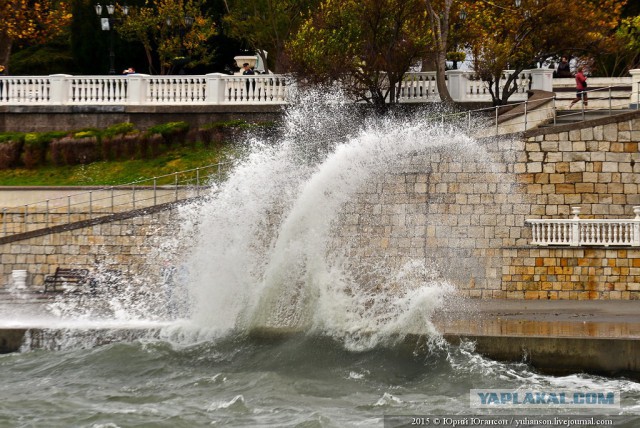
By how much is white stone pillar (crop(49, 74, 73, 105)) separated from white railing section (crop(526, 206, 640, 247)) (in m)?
11.2

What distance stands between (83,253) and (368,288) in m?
6.12

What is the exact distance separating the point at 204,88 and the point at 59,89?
10.7ft

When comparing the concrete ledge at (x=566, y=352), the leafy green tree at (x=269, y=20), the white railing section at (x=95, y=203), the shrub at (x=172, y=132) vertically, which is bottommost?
the concrete ledge at (x=566, y=352)

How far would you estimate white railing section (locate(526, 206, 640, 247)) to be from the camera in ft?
69.7

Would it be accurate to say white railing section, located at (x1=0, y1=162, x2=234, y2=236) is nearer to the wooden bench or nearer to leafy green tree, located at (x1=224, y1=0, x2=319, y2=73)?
the wooden bench

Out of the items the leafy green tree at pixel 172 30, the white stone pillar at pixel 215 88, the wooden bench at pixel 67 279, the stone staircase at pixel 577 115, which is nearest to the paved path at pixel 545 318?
the stone staircase at pixel 577 115

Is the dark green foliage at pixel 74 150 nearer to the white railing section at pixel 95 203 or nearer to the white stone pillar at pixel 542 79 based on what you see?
the white railing section at pixel 95 203

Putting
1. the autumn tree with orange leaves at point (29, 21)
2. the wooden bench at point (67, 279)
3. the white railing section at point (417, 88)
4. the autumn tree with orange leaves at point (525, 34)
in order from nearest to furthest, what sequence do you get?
the wooden bench at point (67, 279) < the autumn tree with orange leaves at point (525, 34) < the white railing section at point (417, 88) < the autumn tree with orange leaves at point (29, 21)

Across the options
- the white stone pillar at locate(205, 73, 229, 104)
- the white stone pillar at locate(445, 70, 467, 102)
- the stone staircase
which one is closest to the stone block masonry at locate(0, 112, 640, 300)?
the stone staircase

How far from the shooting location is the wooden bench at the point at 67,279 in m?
22.4

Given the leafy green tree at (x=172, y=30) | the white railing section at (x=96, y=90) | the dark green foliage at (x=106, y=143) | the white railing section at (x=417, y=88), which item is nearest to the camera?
the white railing section at (x=417, y=88)

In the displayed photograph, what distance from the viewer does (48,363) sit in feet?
56.8

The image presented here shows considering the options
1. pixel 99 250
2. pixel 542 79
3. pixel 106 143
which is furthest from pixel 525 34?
pixel 99 250

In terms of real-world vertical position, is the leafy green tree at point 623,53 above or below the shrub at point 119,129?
above
